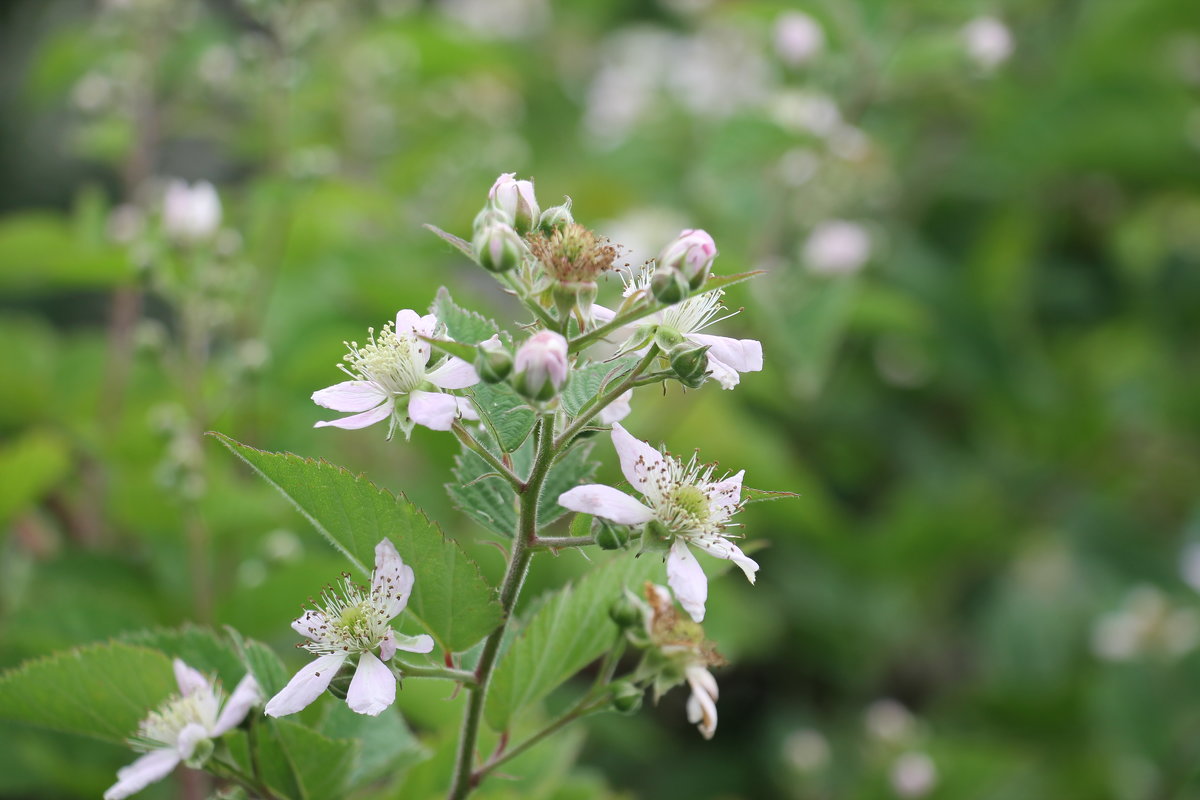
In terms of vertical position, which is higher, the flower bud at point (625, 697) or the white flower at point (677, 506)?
the white flower at point (677, 506)

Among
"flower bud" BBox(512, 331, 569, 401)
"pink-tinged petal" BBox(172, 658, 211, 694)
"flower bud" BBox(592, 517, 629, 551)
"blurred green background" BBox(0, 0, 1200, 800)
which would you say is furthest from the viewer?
"blurred green background" BBox(0, 0, 1200, 800)

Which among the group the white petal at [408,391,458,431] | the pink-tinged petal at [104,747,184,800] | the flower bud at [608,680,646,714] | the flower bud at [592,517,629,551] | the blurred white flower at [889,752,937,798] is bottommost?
the blurred white flower at [889,752,937,798]

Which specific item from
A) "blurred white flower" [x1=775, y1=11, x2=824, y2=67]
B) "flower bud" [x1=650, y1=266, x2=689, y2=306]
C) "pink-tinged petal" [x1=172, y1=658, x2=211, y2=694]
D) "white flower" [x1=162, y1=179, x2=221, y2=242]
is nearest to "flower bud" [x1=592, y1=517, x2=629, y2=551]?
"flower bud" [x1=650, y1=266, x2=689, y2=306]

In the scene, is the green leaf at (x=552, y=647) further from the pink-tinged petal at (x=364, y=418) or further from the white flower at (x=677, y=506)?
the pink-tinged petal at (x=364, y=418)

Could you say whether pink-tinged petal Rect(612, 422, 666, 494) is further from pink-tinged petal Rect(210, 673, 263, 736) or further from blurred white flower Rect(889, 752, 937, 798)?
blurred white flower Rect(889, 752, 937, 798)

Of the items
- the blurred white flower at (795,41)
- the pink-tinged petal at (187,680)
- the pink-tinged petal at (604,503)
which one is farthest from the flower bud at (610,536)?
the blurred white flower at (795,41)

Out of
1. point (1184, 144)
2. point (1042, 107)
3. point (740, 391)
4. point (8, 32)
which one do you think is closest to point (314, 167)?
point (740, 391)
